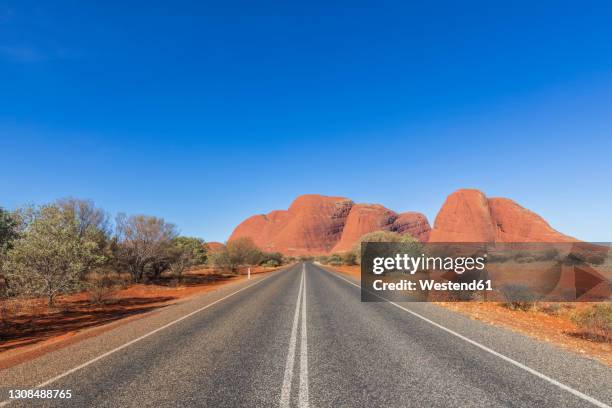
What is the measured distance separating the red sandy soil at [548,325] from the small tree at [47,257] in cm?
1735

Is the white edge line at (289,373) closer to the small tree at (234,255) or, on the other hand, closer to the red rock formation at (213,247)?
the small tree at (234,255)

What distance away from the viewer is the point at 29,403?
4.40 metres

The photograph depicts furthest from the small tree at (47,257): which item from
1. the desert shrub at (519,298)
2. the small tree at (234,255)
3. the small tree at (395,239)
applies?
the small tree at (234,255)

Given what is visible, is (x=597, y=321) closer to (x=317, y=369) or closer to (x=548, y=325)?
(x=548, y=325)

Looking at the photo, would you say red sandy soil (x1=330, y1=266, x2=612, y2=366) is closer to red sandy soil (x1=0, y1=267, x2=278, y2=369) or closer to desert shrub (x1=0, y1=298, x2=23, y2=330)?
red sandy soil (x1=0, y1=267, x2=278, y2=369)

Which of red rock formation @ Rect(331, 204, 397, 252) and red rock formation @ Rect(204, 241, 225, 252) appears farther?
red rock formation @ Rect(331, 204, 397, 252)

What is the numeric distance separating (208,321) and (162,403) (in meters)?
6.03

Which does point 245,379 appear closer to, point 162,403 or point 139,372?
point 162,403

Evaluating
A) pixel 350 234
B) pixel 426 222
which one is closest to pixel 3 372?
pixel 350 234

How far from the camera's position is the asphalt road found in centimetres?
427

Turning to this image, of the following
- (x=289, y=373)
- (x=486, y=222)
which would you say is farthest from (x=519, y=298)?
(x=486, y=222)

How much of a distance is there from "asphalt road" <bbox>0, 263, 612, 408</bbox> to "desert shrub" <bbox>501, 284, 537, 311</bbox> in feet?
23.4

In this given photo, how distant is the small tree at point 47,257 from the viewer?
47.1 feet

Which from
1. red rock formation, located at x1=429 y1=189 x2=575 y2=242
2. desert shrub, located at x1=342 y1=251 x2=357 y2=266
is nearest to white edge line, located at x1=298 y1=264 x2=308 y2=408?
desert shrub, located at x1=342 y1=251 x2=357 y2=266
